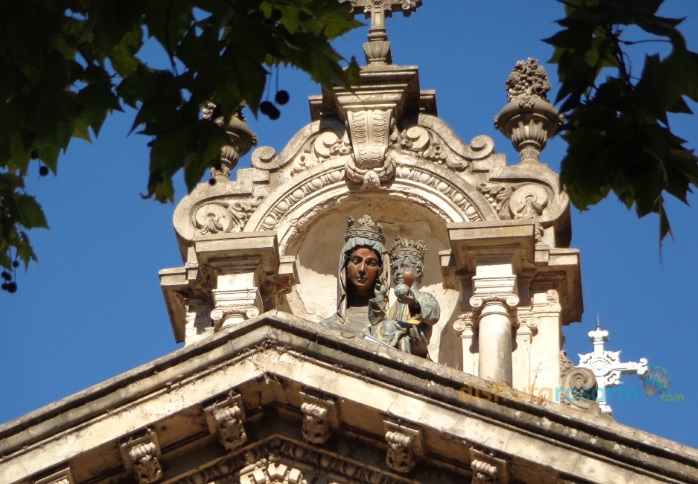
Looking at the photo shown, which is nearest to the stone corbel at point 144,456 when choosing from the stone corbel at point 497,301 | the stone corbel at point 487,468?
the stone corbel at point 487,468

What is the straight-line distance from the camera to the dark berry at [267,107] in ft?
41.0

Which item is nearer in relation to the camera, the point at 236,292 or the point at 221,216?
the point at 236,292

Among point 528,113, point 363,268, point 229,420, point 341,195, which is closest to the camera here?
point 229,420

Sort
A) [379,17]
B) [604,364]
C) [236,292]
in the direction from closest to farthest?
[236,292], [379,17], [604,364]

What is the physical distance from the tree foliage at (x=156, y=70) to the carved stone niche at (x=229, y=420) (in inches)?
177

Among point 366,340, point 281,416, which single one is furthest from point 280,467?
point 366,340

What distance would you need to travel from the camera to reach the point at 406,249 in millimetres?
23031

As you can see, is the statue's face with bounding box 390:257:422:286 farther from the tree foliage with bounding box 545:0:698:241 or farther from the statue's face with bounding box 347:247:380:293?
the tree foliage with bounding box 545:0:698:241

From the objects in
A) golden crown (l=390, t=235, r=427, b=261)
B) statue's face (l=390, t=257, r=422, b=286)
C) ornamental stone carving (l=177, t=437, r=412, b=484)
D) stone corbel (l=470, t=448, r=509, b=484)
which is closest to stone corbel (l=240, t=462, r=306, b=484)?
ornamental stone carving (l=177, t=437, r=412, b=484)

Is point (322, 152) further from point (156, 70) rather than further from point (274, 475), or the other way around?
point (156, 70)

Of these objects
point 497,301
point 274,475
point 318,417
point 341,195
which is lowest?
point 274,475

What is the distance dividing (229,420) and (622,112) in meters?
5.43

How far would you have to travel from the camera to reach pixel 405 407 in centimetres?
1692

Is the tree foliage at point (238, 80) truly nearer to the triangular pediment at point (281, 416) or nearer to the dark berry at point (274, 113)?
the dark berry at point (274, 113)
